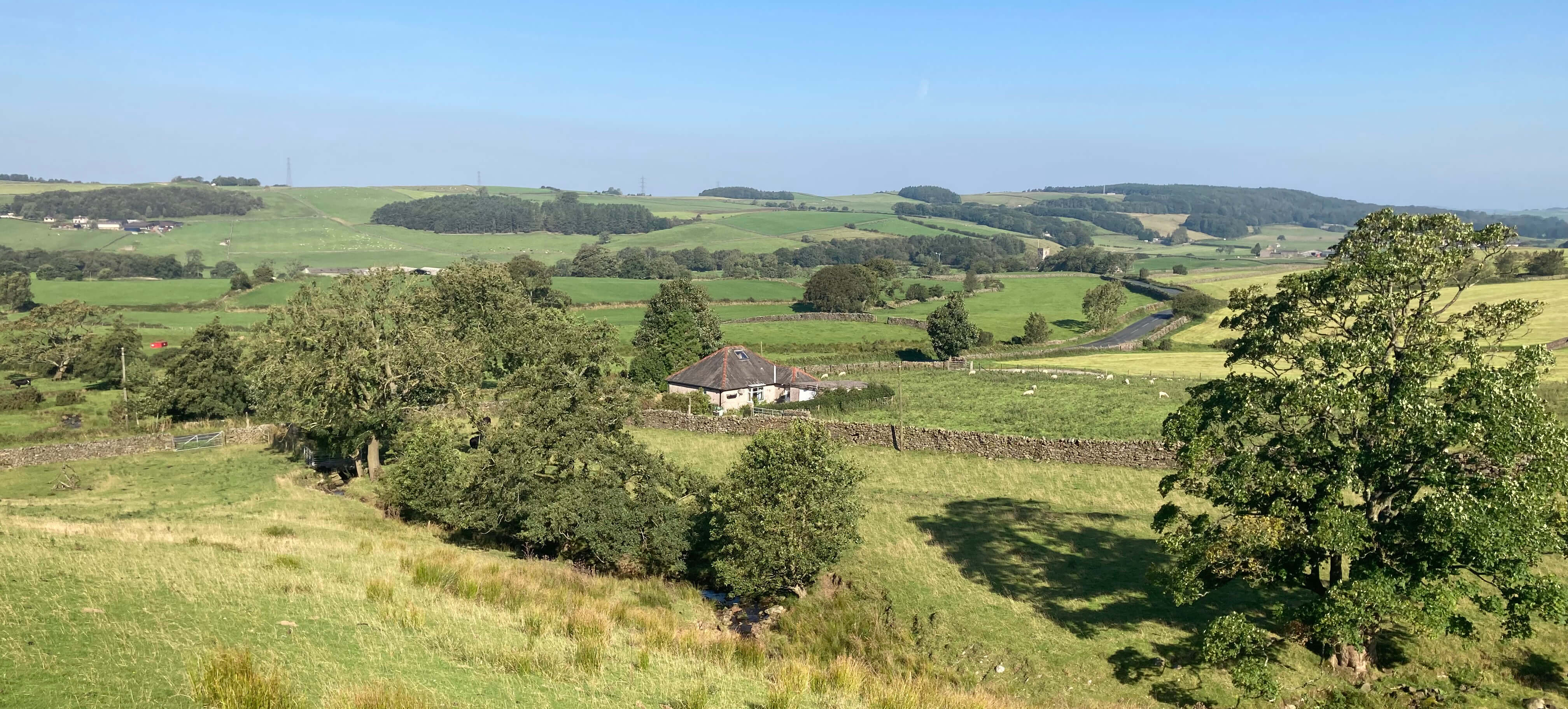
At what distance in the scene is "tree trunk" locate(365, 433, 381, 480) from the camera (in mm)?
38781

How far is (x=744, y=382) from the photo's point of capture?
5503 cm

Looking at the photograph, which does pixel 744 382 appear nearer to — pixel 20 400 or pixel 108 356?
pixel 20 400

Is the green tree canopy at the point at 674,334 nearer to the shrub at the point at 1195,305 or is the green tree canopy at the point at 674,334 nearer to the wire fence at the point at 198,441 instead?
the wire fence at the point at 198,441

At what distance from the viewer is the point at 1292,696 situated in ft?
55.0

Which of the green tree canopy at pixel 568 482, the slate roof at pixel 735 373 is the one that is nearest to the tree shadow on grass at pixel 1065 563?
the green tree canopy at pixel 568 482

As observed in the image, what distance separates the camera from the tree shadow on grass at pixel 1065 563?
21125mm

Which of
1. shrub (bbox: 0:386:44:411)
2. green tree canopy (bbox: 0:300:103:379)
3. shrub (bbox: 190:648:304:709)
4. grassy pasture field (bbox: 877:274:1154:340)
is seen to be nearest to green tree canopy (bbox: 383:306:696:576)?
shrub (bbox: 190:648:304:709)

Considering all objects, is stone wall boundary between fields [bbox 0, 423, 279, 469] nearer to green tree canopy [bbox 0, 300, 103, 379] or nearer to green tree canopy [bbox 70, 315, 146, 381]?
green tree canopy [bbox 70, 315, 146, 381]

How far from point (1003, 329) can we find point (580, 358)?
219 ft

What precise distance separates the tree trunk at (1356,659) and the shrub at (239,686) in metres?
18.8

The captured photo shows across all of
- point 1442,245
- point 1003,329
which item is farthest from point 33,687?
point 1003,329

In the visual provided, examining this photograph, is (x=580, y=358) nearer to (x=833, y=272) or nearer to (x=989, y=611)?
(x=989, y=611)

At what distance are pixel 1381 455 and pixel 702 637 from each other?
13924mm

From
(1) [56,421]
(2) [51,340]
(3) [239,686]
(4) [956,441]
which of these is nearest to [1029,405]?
(4) [956,441]
